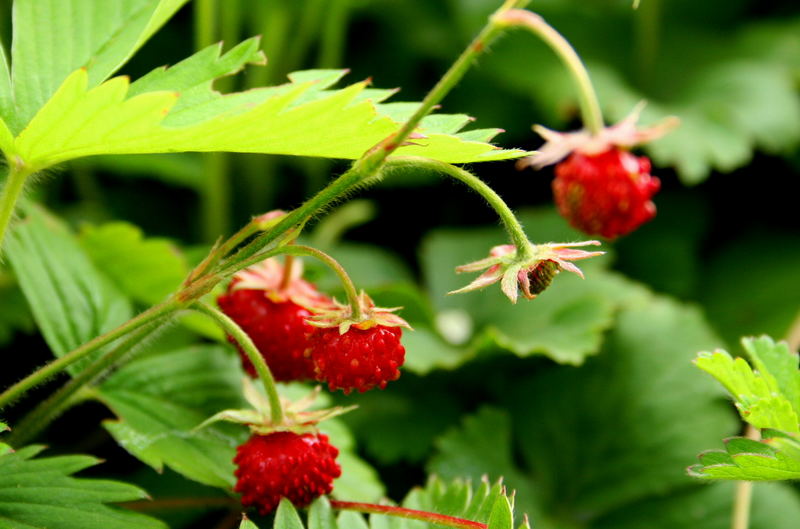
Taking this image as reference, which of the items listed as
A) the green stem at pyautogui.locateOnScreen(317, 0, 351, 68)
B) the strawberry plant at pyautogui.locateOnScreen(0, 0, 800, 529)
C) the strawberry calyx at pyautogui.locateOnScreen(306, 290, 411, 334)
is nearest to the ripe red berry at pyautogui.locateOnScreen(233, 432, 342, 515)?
the strawberry plant at pyautogui.locateOnScreen(0, 0, 800, 529)

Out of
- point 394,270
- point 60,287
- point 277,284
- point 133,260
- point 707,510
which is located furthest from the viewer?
Answer: point 394,270

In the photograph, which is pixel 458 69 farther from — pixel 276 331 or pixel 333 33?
pixel 333 33

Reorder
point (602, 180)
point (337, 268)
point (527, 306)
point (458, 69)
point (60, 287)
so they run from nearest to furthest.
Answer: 1. point (458, 69)
2. point (337, 268)
3. point (602, 180)
4. point (60, 287)
5. point (527, 306)

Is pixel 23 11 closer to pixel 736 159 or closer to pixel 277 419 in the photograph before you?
pixel 277 419

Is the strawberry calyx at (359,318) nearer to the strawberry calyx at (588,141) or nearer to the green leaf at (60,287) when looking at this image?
the strawberry calyx at (588,141)

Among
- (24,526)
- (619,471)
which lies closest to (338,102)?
(24,526)

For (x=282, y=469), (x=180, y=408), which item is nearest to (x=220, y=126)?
(x=282, y=469)
